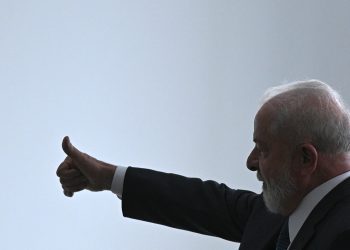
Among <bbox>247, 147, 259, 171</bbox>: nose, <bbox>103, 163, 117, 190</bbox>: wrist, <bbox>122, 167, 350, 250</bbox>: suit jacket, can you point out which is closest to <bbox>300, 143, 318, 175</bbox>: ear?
<bbox>247, 147, 259, 171</bbox>: nose

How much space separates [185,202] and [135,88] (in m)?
0.87

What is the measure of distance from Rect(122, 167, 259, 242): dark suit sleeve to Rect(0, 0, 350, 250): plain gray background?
595 millimetres

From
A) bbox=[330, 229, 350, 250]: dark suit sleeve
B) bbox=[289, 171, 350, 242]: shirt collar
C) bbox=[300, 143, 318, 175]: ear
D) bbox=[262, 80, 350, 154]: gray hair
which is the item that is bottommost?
bbox=[330, 229, 350, 250]: dark suit sleeve

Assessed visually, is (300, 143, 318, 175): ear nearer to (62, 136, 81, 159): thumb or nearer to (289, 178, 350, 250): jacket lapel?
(289, 178, 350, 250): jacket lapel

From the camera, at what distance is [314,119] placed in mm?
1650

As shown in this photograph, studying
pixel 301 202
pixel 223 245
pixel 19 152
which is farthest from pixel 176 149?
pixel 301 202

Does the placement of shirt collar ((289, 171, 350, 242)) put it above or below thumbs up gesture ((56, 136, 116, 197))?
below

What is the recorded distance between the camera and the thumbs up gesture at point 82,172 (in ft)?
6.65

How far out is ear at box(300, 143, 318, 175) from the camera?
1.65m

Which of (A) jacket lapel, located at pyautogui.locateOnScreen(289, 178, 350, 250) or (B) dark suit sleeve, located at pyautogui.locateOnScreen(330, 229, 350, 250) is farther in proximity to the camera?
(A) jacket lapel, located at pyautogui.locateOnScreen(289, 178, 350, 250)

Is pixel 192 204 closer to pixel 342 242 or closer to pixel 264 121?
A: pixel 264 121

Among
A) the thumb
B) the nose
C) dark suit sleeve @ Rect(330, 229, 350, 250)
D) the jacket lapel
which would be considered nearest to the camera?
dark suit sleeve @ Rect(330, 229, 350, 250)

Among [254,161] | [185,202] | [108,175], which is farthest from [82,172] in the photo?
[254,161]

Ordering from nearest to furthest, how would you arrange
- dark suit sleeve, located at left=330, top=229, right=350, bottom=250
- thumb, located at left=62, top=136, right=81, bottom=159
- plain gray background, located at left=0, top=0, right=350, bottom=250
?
dark suit sleeve, located at left=330, top=229, right=350, bottom=250, thumb, located at left=62, top=136, right=81, bottom=159, plain gray background, located at left=0, top=0, right=350, bottom=250
